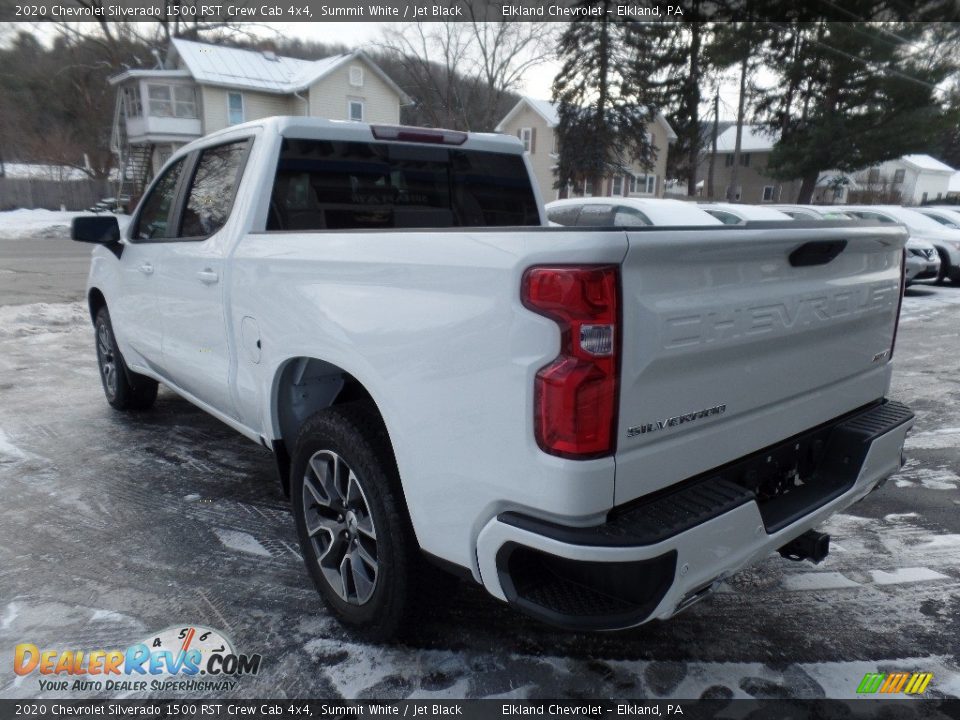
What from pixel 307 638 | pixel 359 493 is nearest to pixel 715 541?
→ pixel 359 493

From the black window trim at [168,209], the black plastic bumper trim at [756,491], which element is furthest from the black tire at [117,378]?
the black plastic bumper trim at [756,491]

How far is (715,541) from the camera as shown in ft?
6.31

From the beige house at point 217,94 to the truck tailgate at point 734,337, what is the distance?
3640cm

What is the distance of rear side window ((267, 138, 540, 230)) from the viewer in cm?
344

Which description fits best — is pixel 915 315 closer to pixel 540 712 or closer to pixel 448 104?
pixel 540 712

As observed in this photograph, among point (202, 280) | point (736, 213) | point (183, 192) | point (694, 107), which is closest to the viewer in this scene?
point (202, 280)

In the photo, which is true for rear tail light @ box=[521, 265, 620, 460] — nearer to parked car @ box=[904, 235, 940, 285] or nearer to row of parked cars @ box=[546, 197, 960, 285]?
row of parked cars @ box=[546, 197, 960, 285]

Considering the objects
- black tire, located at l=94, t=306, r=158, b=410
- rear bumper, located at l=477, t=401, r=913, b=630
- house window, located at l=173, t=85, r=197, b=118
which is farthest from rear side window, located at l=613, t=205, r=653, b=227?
house window, located at l=173, t=85, r=197, b=118

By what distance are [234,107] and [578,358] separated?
132 feet

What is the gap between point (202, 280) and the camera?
3.44 meters

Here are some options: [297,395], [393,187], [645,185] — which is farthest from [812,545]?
[645,185]

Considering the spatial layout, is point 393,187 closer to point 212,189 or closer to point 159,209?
point 212,189

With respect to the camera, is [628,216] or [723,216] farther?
[723,216]

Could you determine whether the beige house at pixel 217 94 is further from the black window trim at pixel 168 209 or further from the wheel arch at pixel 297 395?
the wheel arch at pixel 297 395
